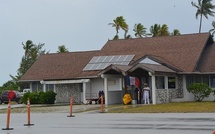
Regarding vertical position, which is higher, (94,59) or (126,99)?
(94,59)

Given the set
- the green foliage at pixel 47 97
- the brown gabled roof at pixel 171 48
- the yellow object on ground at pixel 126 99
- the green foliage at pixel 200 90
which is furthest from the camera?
the green foliage at pixel 47 97

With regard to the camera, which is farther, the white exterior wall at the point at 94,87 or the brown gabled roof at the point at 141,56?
the white exterior wall at the point at 94,87

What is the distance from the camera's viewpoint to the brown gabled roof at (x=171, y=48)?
134ft

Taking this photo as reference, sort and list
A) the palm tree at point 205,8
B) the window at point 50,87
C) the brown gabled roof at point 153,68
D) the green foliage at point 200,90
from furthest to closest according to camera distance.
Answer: the palm tree at point 205,8 < the window at point 50,87 < the green foliage at point 200,90 < the brown gabled roof at point 153,68

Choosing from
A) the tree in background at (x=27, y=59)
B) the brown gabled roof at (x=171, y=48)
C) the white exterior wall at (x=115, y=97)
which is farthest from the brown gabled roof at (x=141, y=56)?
the tree in background at (x=27, y=59)

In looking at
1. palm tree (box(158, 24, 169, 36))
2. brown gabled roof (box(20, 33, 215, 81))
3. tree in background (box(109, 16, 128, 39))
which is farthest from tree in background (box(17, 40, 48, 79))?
brown gabled roof (box(20, 33, 215, 81))

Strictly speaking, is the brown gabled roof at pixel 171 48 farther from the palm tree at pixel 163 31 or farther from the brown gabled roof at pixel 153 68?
the palm tree at pixel 163 31

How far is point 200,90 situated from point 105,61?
10812 millimetres

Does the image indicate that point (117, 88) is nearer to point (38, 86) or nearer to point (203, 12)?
point (38, 86)

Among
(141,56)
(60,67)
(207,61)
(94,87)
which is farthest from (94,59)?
(207,61)

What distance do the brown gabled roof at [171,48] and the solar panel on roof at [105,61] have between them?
1108 mm

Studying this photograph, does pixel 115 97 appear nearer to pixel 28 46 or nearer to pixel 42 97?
pixel 42 97

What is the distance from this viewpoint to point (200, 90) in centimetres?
3775

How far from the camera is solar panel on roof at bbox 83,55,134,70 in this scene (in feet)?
142
